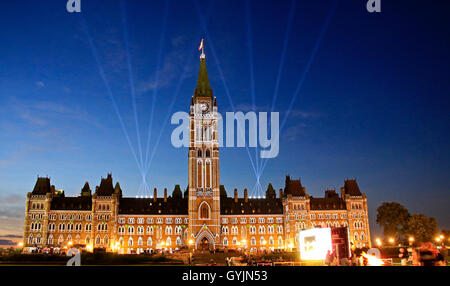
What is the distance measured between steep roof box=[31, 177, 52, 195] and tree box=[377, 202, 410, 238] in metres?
89.1

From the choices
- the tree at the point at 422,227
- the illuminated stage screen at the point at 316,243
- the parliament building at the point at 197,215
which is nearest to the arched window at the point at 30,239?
the parliament building at the point at 197,215

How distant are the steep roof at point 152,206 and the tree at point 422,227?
58.5 m

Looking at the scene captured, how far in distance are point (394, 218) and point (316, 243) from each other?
68.4 metres

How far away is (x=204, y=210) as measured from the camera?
10581 cm

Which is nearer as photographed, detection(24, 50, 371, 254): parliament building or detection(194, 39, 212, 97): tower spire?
detection(24, 50, 371, 254): parliament building

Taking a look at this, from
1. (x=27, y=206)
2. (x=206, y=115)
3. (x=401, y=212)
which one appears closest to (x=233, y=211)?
(x=206, y=115)

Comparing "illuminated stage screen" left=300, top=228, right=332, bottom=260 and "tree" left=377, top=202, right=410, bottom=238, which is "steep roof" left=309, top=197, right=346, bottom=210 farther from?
"illuminated stage screen" left=300, top=228, right=332, bottom=260

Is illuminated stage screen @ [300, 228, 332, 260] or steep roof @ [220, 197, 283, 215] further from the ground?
steep roof @ [220, 197, 283, 215]

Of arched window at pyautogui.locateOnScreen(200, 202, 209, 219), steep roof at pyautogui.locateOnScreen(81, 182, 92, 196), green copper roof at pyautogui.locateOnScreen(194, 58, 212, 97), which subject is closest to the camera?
arched window at pyautogui.locateOnScreen(200, 202, 209, 219)

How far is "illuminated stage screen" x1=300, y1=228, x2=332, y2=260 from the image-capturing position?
40750 millimetres

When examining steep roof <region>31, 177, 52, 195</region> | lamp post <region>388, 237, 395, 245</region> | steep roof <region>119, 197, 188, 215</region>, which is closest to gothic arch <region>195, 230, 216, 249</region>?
steep roof <region>119, 197, 188, 215</region>

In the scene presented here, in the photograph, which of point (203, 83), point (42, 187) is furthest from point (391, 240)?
point (42, 187)

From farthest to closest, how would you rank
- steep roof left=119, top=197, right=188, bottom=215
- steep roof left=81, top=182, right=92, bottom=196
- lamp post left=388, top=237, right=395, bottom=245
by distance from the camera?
steep roof left=81, top=182, right=92, bottom=196
steep roof left=119, top=197, right=188, bottom=215
lamp post left=388, top=237, right=395, bottom=245
